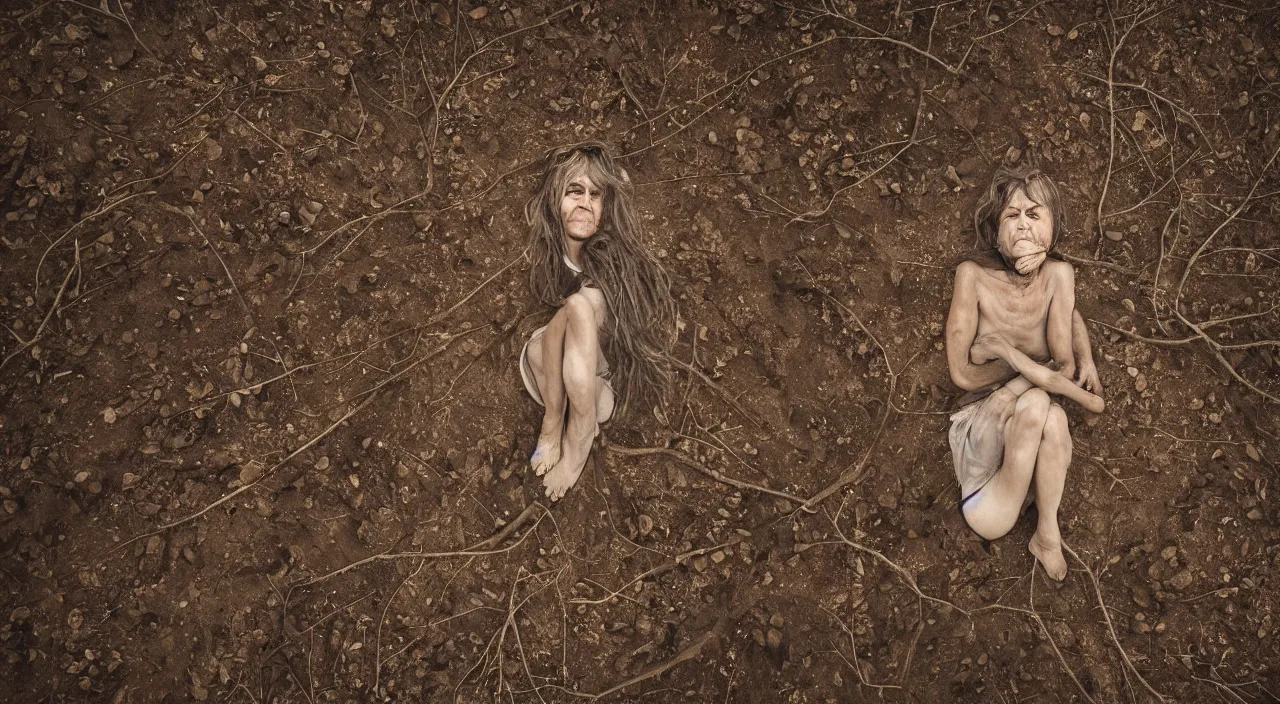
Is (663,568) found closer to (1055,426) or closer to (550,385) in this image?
(550,385)

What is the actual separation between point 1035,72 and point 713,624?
173cm

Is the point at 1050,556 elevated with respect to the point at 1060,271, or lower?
lower

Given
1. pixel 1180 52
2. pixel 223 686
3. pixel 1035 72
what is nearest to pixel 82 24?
pixel 223 686

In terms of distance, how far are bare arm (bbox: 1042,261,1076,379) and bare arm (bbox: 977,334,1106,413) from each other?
43 mm

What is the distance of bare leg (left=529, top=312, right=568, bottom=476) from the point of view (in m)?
2.80

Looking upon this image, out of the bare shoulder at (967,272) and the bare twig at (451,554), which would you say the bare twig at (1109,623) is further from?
the bare twig at (451,554)

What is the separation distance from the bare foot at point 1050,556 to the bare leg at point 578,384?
1.22m

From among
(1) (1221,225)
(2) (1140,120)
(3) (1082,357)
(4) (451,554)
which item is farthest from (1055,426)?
(4) (451,554)

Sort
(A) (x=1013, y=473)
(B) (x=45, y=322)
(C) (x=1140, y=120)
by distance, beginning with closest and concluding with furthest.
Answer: (B) (x=45, y=322) < (A) (x=1013, y=473) < (C) (x=1140, y=120)

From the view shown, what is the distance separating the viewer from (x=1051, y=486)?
112 inches

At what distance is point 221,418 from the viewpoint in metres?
2.78

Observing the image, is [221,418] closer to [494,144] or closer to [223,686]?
[223,686]

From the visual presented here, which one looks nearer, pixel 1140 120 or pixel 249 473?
pixel 249 473

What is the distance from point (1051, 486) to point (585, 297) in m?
1.33
